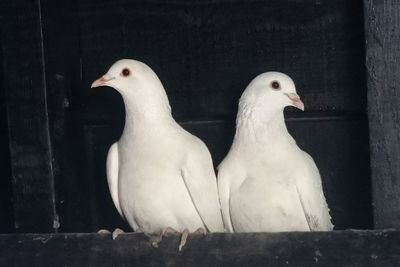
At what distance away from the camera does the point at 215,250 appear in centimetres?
206

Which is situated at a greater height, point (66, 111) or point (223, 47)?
point (223, 47)

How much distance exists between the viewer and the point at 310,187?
7.91ft

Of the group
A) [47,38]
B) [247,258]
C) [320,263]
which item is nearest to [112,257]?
[247,258]

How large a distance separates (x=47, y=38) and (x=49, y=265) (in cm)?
66

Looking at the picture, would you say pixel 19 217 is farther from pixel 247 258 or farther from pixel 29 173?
pixel 247 258

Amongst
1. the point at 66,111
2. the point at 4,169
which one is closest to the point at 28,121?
the point at 66,111

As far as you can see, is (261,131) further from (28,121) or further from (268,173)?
(28,121)

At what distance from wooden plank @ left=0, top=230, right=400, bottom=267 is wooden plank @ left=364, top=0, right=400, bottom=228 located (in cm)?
12

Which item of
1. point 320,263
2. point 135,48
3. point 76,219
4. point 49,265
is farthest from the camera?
point 135,48

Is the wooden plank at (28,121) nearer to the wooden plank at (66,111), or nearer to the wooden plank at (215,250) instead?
the wooden plank at (66,111)

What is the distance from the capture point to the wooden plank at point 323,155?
8.38ft

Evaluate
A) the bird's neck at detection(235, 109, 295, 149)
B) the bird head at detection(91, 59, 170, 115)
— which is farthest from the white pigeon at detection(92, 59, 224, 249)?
the bird's neck at detection(235, 109, 295, 149)

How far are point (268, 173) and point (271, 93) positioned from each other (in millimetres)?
225

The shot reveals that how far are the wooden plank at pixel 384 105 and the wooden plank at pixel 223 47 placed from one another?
0.38 meters
